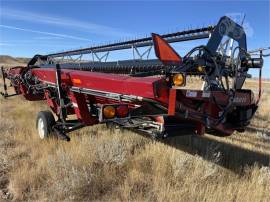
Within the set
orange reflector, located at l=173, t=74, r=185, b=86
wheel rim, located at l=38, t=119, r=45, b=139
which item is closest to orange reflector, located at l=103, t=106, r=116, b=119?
orange reflector, located at l=173, t=74, r=185, b=86

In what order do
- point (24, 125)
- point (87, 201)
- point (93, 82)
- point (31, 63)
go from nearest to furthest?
point (87, 201) → point (93, 82) → point (24, 125) → point (31, 63)

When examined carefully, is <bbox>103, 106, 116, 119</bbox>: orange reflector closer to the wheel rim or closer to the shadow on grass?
the shadow on grass

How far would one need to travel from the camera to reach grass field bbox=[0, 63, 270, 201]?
4.46m

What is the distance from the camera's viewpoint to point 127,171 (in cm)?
509

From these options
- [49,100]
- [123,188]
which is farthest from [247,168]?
[49,100]

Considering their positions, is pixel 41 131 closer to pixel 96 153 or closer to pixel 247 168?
pixel 96 153

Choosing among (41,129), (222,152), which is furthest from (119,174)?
(41,129)

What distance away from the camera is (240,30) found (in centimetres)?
553

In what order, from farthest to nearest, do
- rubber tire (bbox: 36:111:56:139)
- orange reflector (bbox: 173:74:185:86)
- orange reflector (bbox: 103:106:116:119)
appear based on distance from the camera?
1. rubber tire (bbox: 36:111:56:139)
2. orange reflector (bbox: 103:106:116:119)
3. orange reflector (bbox: 173:74:185:86)

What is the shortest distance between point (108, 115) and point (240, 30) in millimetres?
2414

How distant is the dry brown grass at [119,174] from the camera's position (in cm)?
445

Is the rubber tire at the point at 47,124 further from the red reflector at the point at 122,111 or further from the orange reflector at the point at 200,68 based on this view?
the orange reflector at the point at 200,68

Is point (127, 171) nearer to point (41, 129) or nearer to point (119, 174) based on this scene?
point (119, 174)

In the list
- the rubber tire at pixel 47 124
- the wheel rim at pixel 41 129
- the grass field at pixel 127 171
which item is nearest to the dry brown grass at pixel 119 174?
the grass field at pixel 127 171
